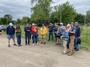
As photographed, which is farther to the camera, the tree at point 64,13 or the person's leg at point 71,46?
the tree at point 64,13

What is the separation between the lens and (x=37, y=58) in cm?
1291

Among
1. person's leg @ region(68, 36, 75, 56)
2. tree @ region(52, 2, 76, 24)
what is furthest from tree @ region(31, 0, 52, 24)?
person's leg @ region(68, 36, 75, 56)

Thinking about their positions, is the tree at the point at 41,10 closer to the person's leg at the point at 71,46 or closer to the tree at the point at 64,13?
the tree at the point at 64,13

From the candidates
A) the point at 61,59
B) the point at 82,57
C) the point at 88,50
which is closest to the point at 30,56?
the point at 61,59

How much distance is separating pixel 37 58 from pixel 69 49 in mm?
2566

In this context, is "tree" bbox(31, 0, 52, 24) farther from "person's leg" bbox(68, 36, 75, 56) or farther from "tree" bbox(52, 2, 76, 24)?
"person's leg" bbox(68, 36, 75, 56)

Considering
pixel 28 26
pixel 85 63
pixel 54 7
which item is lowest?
pixel 85 63

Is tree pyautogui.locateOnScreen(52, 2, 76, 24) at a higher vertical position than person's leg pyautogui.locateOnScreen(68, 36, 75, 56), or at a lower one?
higher

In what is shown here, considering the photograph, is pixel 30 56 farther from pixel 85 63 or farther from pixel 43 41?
pixel 43 41

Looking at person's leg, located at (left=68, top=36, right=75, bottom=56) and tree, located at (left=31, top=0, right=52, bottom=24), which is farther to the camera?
tree, located at (left=31, top=0, right=52, bottom=24)

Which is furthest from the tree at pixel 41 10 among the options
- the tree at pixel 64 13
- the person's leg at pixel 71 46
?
the person's leg at pixel 71 46

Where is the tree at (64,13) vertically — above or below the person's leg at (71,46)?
above

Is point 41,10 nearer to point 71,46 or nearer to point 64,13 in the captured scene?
point 64,13

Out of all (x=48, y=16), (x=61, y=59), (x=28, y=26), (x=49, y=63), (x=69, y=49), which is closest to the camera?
(x=49, y=63)
